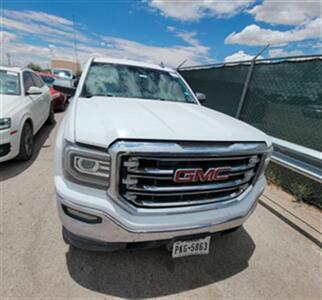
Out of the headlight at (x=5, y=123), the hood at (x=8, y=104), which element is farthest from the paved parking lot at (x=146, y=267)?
the hood at (x=8, y=104)

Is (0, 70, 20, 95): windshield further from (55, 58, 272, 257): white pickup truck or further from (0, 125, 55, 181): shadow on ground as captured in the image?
(55, 58, 272, 257): white pickup truck

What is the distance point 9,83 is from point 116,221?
4296mm

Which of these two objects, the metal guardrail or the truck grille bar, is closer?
the truck grille bar

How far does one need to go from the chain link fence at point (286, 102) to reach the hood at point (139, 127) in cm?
228

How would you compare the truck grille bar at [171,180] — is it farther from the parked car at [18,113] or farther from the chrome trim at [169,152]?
the parked car at [18,113]

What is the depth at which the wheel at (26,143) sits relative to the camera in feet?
12.7

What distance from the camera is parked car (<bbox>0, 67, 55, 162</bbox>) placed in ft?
11.4

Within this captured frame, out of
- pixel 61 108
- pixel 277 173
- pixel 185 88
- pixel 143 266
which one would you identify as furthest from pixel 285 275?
pixel 61 108

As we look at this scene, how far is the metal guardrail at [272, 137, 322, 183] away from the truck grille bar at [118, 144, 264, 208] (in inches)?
70.5

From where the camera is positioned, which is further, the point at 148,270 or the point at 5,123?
the point at 5,123

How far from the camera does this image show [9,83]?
4430 mm

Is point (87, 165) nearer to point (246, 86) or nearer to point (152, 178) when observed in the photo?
point (152, 178)

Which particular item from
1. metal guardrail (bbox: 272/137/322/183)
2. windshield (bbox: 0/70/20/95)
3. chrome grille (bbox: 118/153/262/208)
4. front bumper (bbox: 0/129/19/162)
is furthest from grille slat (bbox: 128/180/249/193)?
windshield (bbox: 0/70/20/95)

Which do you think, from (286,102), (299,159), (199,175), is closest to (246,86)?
(286,102)
